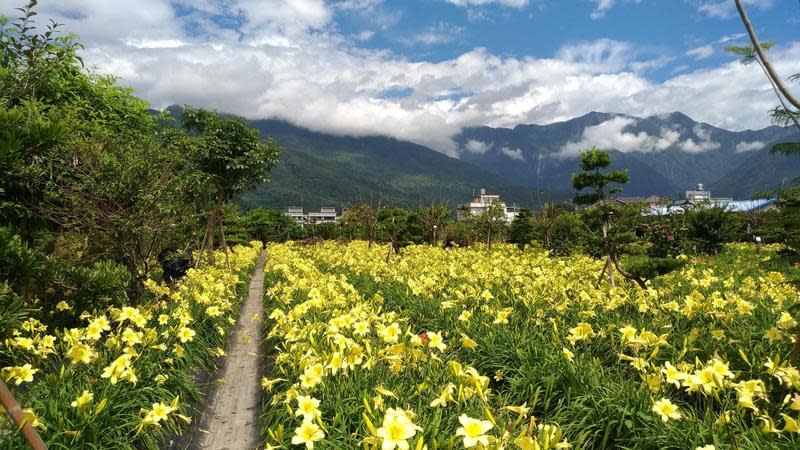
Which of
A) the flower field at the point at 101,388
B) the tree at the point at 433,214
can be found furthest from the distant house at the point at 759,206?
the tree at the point at 433,214

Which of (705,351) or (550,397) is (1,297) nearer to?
(550,397)

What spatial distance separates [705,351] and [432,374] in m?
2.89

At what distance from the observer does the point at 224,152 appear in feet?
42.7

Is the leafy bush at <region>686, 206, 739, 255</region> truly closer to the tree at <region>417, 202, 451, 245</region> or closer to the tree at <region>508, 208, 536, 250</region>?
the tree at <region>508, 208, 536, 250</region>

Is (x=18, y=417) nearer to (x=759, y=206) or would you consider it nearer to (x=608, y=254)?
(x=608, y=254)

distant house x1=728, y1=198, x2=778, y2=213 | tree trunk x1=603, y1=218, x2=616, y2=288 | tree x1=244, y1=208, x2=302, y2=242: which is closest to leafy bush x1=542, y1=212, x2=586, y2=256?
distant house x1=728, y1=198, x2=778, y2=213

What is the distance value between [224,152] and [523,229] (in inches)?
706

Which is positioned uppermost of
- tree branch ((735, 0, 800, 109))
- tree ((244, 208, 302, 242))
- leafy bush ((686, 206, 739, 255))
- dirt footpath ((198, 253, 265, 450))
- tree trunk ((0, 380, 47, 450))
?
tree branch ((735, 0, 800, 109))

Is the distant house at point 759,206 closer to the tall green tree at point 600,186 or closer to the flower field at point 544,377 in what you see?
the flower field at point 544,377

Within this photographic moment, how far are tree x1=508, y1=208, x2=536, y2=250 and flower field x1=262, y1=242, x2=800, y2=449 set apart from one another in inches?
725

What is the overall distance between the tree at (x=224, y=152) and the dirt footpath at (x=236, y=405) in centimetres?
671

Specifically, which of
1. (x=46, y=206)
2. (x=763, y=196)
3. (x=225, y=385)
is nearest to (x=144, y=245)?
(x=46, y=206)

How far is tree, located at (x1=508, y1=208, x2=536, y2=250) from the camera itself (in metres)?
25.1

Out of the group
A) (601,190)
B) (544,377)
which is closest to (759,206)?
(601,190)
